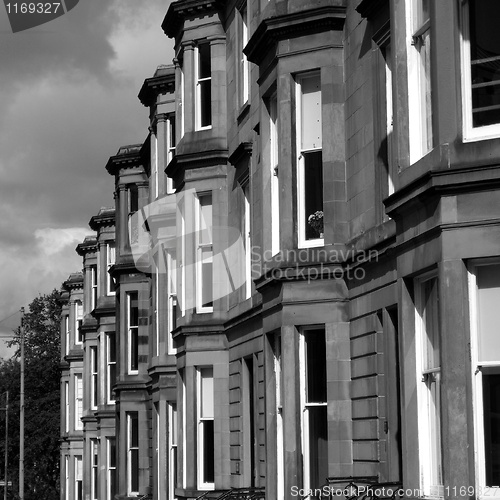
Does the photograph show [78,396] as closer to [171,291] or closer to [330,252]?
[171,291]

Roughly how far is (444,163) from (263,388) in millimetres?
9334

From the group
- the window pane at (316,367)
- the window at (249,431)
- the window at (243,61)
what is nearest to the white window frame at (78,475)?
the window at (249,431)

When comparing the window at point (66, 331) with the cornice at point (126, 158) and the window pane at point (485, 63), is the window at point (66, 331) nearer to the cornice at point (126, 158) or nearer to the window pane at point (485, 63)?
the cornice at point (126, 158)

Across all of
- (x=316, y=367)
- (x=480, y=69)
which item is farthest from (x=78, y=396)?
(x=480, y=69)

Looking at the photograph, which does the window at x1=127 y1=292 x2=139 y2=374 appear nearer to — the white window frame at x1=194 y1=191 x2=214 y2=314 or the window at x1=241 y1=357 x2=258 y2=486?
the white window frame at x1=194 y1=191 x2=214 y2=314

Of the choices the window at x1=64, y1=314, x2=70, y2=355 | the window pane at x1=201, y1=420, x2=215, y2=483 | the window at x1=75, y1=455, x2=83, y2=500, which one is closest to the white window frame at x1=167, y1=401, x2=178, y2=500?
the window pane at x1=201, y1=420, x2=215, y2=483

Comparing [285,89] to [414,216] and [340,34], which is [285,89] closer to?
[340,34]

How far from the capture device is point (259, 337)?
66.9ft

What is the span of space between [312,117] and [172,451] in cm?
1346

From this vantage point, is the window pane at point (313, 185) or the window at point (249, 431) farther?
the window at point (249, 431)

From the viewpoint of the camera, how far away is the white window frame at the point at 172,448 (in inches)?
1081

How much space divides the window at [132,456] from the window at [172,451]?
6607 millimetres

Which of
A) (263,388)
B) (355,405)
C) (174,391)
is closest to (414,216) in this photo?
(355,405)

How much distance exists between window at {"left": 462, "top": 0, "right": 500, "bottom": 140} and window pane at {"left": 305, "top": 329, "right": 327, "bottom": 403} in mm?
5787
